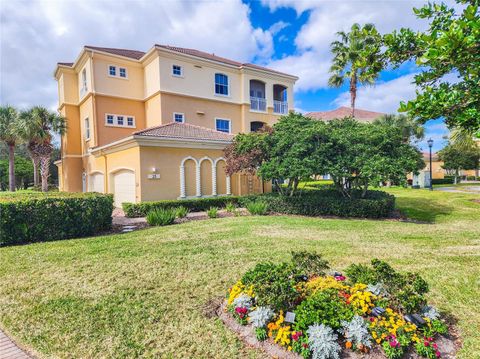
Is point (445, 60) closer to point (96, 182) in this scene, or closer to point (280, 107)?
point (96, 182)

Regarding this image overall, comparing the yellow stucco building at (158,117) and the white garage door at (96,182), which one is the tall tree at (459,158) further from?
the white garage door at (96,182)

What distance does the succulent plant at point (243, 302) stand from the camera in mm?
3758

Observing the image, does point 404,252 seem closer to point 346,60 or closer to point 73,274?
point 73,274

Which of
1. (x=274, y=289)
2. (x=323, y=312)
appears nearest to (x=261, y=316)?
(x=274, y=289)

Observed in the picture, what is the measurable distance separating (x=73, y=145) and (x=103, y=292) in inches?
892

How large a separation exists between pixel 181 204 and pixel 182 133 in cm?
443

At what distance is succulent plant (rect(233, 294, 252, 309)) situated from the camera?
3758 millimetres

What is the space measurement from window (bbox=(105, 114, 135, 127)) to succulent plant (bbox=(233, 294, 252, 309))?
20.8 metres

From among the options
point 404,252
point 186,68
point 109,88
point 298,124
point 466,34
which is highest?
point 186,68

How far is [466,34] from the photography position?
2.81m

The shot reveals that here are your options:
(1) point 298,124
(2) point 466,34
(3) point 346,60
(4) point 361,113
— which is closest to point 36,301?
(2) point 466,34

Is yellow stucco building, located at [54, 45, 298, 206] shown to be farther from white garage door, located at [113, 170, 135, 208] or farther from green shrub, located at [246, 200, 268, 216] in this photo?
green shrub, located at [246, 200, 268, 216]

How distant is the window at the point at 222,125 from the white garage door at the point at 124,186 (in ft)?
32.4

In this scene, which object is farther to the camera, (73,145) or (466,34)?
(73,145)
